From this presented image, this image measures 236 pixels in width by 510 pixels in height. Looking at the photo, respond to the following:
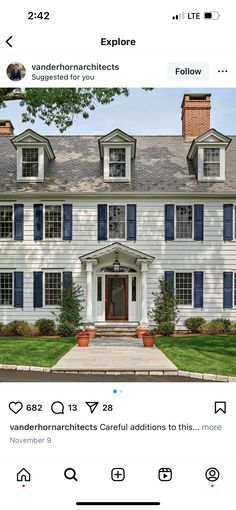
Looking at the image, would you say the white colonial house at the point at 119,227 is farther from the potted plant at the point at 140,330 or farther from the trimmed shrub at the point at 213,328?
the trimmed shrub at the point at 213,328

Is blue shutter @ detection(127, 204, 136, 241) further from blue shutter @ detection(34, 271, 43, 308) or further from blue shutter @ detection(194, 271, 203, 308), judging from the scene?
blue shutter @ detection(34, 271, 43, 308)

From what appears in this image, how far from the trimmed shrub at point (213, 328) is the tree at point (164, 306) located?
1166mm

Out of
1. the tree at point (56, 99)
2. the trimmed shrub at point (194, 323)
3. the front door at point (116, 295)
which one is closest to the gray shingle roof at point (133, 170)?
the front door at point (116, 295)

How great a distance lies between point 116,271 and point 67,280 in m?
2.08

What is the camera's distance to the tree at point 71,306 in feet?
55.9

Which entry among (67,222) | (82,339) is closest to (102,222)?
(67,222)

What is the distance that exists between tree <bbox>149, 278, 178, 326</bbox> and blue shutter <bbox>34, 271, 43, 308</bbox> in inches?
173

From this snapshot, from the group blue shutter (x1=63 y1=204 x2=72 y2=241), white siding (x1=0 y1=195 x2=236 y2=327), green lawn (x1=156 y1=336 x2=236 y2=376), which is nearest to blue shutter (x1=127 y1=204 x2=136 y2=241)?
white siding (x1=0 y1=195 x2=236 y2=327)

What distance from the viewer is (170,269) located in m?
18.0

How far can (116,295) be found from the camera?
1870 cm
